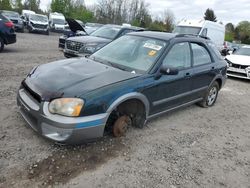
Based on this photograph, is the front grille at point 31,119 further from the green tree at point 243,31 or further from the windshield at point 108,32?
the green tree at point 243,31

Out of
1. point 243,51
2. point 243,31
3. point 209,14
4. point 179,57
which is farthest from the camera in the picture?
point 209,14

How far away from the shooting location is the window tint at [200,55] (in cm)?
484

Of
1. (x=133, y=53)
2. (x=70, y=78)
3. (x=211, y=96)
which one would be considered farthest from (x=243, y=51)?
(x=70, y=78)

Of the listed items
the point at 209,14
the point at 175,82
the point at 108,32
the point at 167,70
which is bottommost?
the point at 175,82

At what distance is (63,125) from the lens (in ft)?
9.58

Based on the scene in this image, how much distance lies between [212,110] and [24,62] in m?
6.48

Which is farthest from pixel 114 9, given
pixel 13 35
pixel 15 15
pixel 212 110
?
pixel 212 110

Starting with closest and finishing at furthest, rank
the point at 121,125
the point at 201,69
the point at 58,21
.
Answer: the point at 121,125 < the point at 201,69 < the point at 58,21

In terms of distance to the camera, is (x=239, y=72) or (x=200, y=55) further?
(x=239, y=72)

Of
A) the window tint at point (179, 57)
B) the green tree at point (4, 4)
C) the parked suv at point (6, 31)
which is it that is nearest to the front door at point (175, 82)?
the window tint at point (179, 57)

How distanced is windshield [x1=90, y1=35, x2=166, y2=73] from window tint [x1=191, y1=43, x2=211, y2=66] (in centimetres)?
99

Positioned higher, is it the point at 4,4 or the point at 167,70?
the point at 4,4

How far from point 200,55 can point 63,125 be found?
3.39 m

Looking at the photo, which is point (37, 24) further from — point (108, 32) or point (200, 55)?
point (200, 55)
